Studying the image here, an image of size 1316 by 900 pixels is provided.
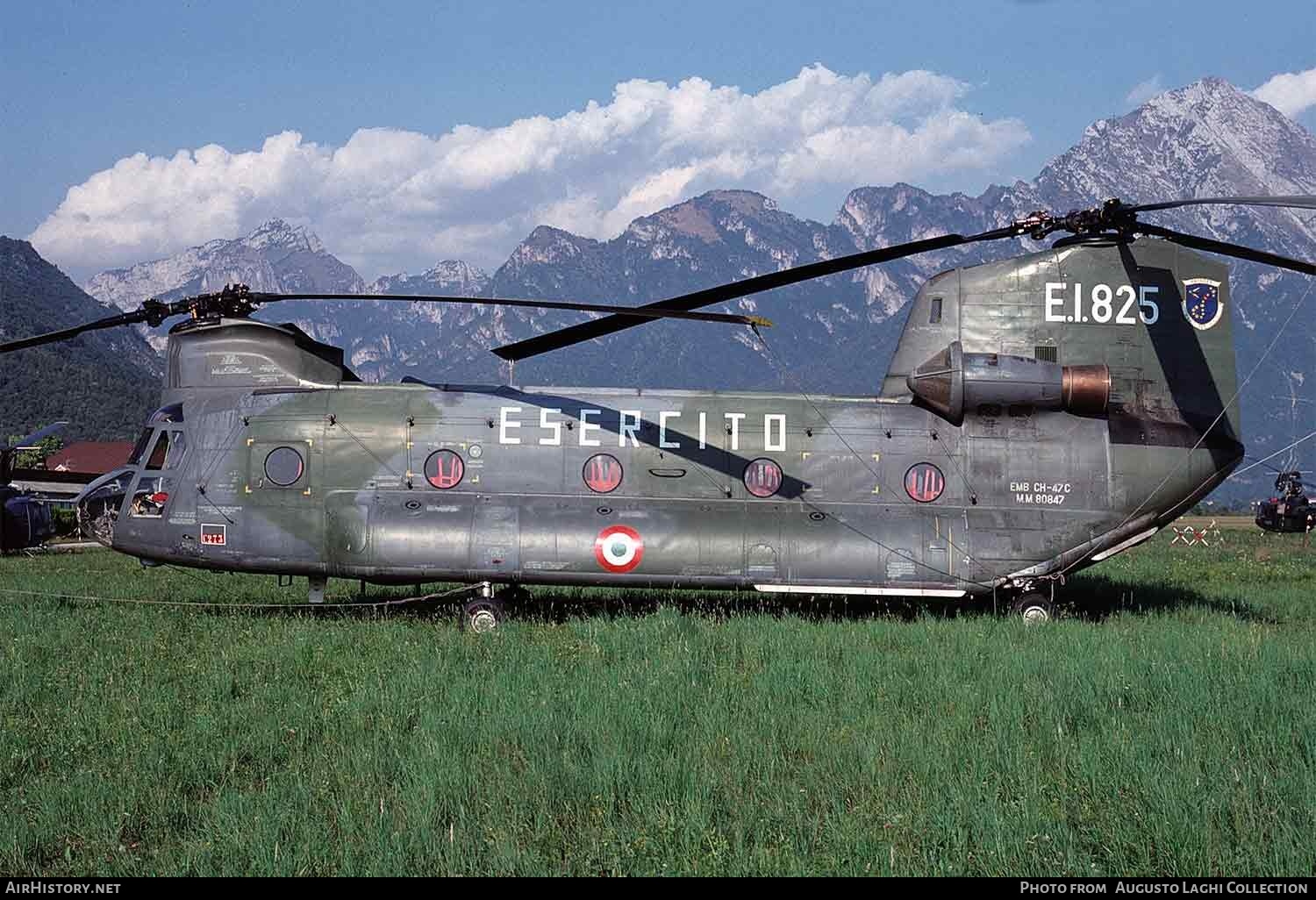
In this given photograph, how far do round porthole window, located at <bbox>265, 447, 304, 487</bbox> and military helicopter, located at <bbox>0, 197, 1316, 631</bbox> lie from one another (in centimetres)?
3

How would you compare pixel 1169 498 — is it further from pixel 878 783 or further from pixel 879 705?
pixel 878 783

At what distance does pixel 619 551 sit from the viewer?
14.1m

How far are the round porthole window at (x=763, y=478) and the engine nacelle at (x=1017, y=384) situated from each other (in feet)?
8.56

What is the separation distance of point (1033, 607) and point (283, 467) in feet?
35.9

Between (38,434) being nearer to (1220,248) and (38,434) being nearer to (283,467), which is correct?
(283,467)

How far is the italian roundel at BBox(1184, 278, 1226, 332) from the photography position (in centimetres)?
1506

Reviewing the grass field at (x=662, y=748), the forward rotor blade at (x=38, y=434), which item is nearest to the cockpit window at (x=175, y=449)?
the grass field at (x=662, y=748)

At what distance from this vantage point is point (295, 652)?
1191 centimetres

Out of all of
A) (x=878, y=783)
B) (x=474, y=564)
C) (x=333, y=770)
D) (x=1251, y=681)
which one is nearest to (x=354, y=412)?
(x=474, y=564)

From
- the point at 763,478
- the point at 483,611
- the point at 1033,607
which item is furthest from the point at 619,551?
the point at 1033,607

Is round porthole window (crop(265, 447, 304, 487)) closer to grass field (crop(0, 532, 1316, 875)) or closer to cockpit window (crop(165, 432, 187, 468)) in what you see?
cockpit window (crop(165, 432, 187, 468))

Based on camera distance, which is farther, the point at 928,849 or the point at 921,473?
the point at 921,473
